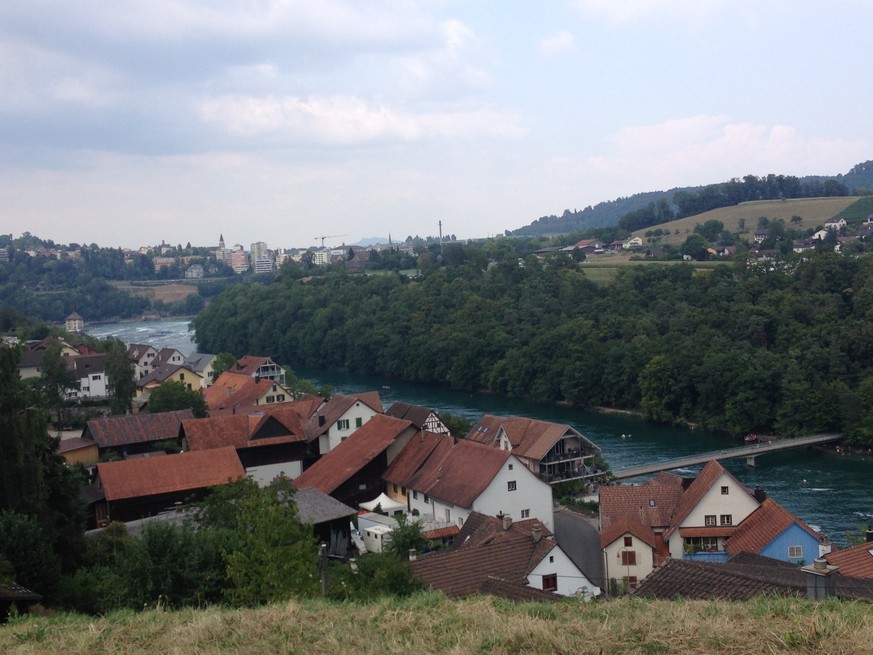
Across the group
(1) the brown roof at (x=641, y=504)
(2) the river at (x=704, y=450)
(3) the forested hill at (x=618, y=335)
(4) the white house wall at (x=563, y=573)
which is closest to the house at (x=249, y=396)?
(2) the river at (x=704, y=450)

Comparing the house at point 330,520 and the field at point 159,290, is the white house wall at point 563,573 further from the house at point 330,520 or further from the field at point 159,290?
the field at point 159,290

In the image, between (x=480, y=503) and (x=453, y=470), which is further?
(x=453, y=470)

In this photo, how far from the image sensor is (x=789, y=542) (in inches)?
615

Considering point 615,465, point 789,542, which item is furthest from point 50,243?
point 789,542

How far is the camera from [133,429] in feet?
83.9

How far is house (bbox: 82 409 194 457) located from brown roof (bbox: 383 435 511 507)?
7775 mm

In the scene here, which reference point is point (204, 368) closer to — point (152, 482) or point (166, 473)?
point (166, 473)

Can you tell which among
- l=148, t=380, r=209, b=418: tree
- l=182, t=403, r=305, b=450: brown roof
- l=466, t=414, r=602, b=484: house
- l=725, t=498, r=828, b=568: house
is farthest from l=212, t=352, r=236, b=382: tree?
l=725, t=498, r=828, b=568: house

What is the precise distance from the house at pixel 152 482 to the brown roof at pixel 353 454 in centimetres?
223

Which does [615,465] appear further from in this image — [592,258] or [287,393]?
[592,258]

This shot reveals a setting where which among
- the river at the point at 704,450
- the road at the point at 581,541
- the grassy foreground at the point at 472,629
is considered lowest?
the river at the point at 704,450

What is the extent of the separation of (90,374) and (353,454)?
23.6 metres

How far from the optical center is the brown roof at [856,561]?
12.3 metres

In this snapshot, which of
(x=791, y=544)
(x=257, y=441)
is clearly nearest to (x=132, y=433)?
(x=257, y=441)
